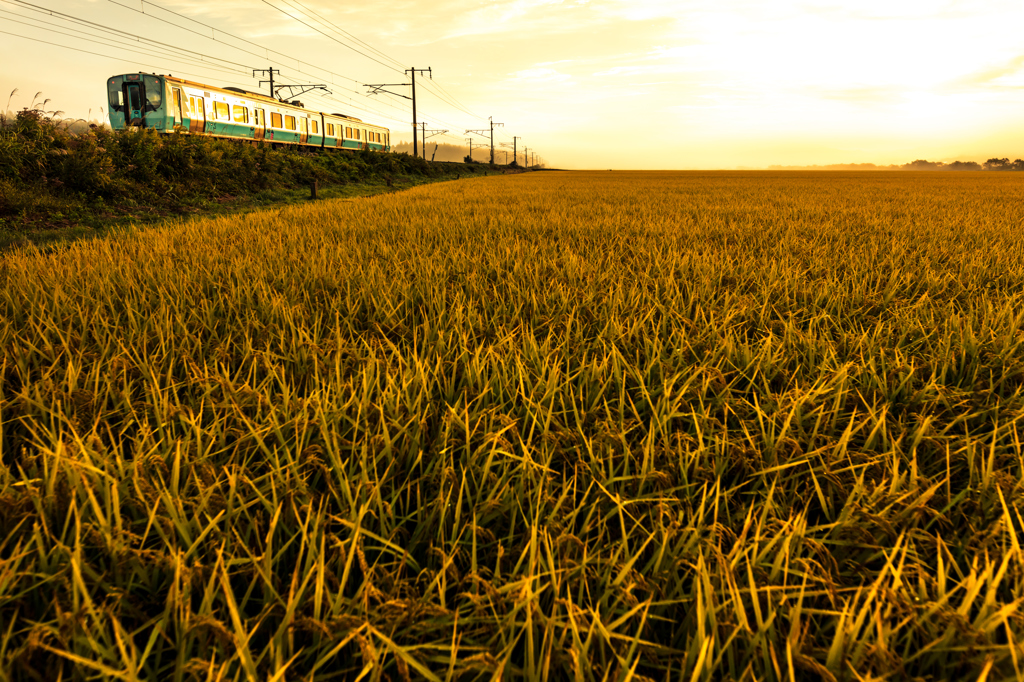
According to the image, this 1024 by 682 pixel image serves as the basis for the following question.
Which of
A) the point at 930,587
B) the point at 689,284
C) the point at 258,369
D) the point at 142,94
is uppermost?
the point at 142,94

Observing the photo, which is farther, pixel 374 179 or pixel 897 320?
pixel 374 179

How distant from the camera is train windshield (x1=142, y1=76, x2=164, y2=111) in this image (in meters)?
14.1

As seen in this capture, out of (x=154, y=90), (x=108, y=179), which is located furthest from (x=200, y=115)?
(x=108, y=179)

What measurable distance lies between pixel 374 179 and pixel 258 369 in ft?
62.0

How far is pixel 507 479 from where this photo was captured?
92cm

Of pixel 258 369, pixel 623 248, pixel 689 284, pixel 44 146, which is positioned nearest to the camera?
pixel 258 369

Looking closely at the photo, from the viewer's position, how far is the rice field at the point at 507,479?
0.62 m

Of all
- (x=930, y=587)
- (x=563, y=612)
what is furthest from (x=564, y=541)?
(x=930, y=587)

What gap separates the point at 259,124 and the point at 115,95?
5.02 m

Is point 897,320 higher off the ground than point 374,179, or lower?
lower

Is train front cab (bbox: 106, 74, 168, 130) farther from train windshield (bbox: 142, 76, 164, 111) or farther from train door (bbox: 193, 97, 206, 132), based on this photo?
train door (bbox: 193, 97, 206, 132)

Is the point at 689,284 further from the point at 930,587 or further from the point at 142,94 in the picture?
the point at 142,94

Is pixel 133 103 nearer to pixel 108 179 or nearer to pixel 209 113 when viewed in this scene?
pixel 209 113

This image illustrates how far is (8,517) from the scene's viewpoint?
79 cm
